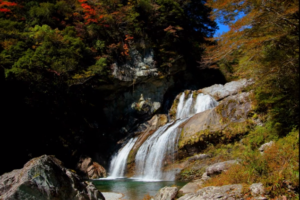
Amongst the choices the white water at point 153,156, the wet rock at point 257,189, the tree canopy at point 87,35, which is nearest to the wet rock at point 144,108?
the tree canopy at point 87,35

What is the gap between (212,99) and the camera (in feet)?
54.9

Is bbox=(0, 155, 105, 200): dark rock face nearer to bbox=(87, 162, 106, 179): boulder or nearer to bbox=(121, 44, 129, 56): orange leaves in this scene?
bbox=(87, 162, 106, 179): boulder

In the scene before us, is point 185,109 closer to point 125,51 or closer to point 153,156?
point 153,156

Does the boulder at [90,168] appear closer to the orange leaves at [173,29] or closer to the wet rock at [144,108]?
the wet rock at [144,108]

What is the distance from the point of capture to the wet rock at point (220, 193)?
14.5ft

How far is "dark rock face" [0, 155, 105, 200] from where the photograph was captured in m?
3.98

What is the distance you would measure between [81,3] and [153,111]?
1249cm

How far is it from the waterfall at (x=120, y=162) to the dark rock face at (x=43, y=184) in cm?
964

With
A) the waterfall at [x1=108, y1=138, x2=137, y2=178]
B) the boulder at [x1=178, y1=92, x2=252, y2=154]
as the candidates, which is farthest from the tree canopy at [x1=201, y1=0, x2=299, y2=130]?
the waterfall at [x1=108, y1=138, x2=137, y2=178]

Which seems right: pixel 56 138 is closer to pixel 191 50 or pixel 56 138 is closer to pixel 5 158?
pixel 5 158

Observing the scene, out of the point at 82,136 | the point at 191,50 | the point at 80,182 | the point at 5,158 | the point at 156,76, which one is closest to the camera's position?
the point at 80,182

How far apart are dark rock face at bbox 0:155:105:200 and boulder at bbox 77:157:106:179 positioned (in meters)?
9.83

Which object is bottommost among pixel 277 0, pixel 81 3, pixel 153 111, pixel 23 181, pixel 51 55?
pixel 23 181

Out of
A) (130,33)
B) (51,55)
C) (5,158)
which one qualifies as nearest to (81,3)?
(130,33)
